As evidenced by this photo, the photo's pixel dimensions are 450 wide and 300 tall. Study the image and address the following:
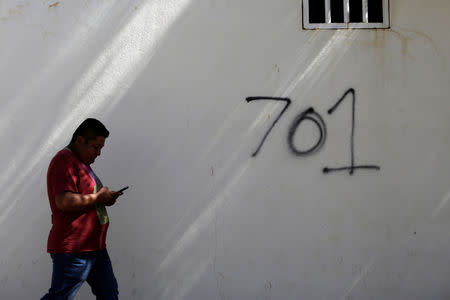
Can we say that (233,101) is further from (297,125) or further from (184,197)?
(184,197)

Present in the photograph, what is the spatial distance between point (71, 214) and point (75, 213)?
0.07 feet

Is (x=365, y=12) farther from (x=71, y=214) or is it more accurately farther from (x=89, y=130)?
(x=71, y=214)

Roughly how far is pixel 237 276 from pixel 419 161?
164 centimetres

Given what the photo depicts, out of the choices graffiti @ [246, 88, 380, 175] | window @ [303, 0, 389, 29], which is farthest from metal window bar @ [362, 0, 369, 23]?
graffiti @ [246, 88, 380, 175]

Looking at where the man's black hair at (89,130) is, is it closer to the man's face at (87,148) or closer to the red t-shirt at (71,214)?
the man's face at (87,148)

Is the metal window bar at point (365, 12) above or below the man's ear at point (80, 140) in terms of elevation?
above

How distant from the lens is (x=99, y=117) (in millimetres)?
3424

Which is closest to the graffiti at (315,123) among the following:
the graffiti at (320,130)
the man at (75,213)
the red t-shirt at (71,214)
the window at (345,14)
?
the graffiti at (320,130)

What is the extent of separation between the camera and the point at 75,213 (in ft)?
8.88

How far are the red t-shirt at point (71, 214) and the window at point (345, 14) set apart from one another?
199 cm

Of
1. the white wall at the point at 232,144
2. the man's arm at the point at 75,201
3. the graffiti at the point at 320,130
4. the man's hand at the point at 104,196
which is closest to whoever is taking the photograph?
the man's arm at the point at 75,201

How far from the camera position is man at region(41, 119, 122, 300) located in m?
2.65

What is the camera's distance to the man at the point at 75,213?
2648 mm

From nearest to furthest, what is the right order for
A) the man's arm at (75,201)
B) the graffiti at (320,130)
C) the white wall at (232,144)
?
1. the man's arm at (75,201)
2. the white wall at (232,144)
3. the graffiti at (320,130)
